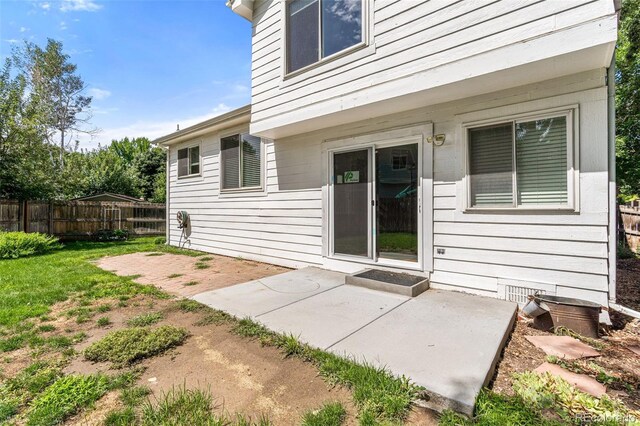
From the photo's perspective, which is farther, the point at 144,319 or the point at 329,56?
the point at 329,56

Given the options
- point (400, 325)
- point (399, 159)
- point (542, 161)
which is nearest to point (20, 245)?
point (399, 159)

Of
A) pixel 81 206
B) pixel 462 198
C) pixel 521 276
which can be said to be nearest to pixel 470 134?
pixel 462 198

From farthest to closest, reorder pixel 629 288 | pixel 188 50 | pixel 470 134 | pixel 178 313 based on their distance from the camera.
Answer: pixel 188 50, pixel 629 288, pixel 470 134, pixel 178 313

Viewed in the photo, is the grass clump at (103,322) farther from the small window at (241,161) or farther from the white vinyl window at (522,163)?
the white vinyl window at (522,163)

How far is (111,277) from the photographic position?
5.08 meters

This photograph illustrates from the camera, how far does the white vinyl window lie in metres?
3.23

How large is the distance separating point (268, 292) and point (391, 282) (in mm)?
1688

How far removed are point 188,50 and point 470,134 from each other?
915 cm

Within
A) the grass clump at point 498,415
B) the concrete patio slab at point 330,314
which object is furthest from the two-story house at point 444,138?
the grass clump at point 498,415

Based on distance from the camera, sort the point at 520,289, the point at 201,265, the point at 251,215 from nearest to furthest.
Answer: the point at 520,289 → the point at 201,265 → the point at 251,215

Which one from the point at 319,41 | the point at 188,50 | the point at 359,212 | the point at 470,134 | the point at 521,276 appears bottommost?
the point at 521,276

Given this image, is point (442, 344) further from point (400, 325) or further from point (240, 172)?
point (240, 172)

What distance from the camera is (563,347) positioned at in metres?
2.55

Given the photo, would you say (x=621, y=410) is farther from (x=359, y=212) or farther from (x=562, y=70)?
(x=359, y=212)
